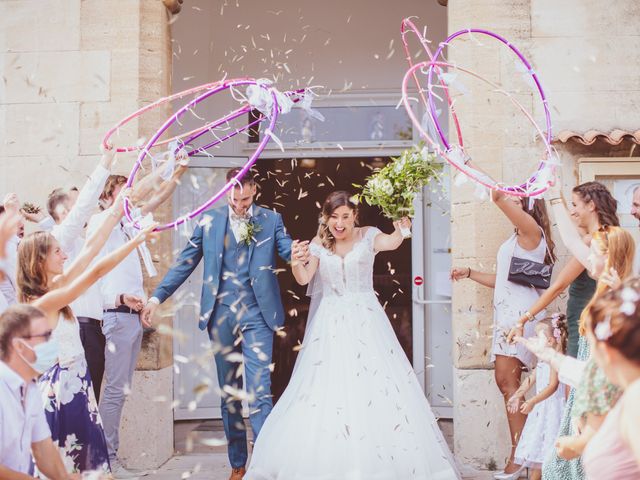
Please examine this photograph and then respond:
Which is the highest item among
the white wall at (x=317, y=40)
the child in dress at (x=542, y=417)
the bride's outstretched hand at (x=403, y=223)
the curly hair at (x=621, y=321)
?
the white wall at (x=317, y=40)

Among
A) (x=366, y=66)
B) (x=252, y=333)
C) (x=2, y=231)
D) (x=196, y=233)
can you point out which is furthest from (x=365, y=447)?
(x=366, y=66)

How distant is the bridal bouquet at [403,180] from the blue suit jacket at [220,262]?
0.79m

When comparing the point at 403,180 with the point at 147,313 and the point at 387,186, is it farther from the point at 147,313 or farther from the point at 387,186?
the point at 147,313

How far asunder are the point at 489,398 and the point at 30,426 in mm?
3649

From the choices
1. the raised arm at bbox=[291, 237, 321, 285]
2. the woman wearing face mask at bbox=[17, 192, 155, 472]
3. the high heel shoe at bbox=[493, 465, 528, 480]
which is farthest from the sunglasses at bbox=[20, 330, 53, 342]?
the high heel shoe at bbox=[493, 465, 528, 480]

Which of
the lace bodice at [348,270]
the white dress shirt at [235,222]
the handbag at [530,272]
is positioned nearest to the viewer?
the handbag at [530,272]

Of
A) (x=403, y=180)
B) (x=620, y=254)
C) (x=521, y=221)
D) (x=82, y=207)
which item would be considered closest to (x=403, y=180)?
(x=403, y=180)

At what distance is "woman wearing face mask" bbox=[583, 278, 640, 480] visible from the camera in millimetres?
2361

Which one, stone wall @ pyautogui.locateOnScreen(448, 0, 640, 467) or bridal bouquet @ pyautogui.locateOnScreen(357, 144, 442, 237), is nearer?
bridal bouquet @ pyautogui.locateOnScreen(357, 144, 442, 237)

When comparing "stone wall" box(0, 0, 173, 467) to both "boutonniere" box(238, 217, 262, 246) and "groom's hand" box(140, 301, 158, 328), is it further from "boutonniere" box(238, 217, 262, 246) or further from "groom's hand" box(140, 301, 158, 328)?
"boutonniere" box(238, 217, 262, 246)

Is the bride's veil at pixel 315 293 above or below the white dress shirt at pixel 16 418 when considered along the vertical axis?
above

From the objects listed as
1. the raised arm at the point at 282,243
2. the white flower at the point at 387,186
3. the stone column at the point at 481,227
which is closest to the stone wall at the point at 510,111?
the stone column at the point at 481,227

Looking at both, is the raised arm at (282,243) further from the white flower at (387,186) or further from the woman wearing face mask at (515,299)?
the woman wearing face mask at (515,299)

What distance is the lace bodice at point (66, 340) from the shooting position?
4199 millimetres
